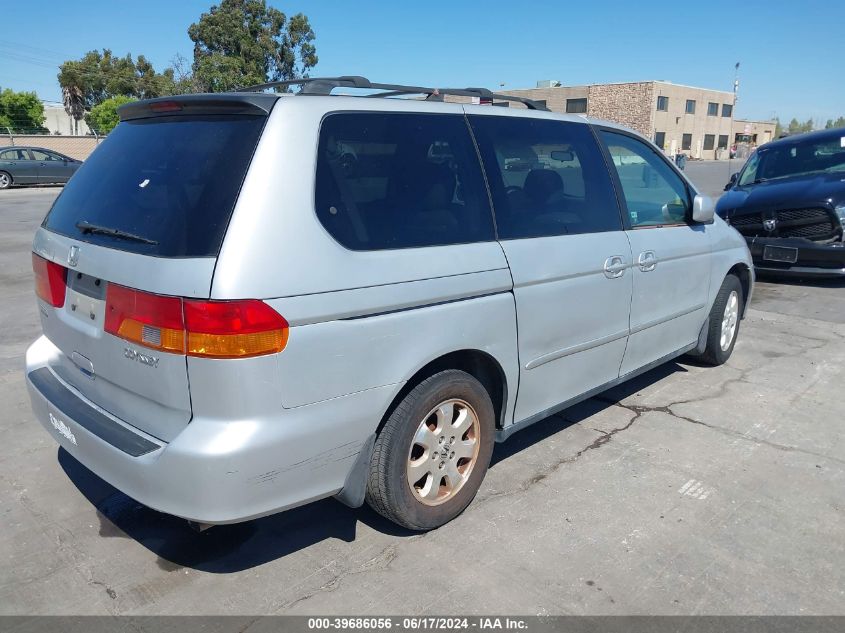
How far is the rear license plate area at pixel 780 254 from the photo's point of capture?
8.34m

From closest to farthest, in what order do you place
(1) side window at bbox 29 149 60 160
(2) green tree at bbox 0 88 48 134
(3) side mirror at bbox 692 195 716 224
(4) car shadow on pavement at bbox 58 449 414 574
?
1. (4) car shadow on pavement at bbox 58 449 414 574
2. (3) side mirror at bbox 692 195 716 224
3. (1) side window at bbox 29 149 60 160
4. (2) green tree at bbox 0 88 48 134

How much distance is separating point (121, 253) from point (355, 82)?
132 cm

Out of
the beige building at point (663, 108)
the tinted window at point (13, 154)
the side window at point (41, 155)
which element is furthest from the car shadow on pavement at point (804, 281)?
the beige building at point (663, 108)

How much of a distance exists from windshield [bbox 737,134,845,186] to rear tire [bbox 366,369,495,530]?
8023 millimetres

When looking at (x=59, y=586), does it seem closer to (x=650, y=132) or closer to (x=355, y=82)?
(x=355, y=82)

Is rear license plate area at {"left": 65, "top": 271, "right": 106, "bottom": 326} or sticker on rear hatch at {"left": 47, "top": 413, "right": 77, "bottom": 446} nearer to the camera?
rear license plate area at {"left": 65, "top": 271, "right": 106, "bottom": 326}

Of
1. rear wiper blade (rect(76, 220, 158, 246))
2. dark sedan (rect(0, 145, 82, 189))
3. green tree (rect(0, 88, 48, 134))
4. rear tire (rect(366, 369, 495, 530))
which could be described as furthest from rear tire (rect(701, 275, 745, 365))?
green tree (rect(0, 88, 48, 134))

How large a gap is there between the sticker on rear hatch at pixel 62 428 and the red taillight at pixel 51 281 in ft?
1.65

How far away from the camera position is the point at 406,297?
2674 millimetres

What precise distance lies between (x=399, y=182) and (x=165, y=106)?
1047mm

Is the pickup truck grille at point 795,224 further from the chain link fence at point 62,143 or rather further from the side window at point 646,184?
the chain link fence at point 62,143

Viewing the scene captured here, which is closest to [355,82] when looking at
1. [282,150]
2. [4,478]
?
[282,150]

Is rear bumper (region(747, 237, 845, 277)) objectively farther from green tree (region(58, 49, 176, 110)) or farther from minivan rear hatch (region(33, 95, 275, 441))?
green tree (region(58, 49, 176, 110))

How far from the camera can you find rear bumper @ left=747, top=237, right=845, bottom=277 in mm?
8117
